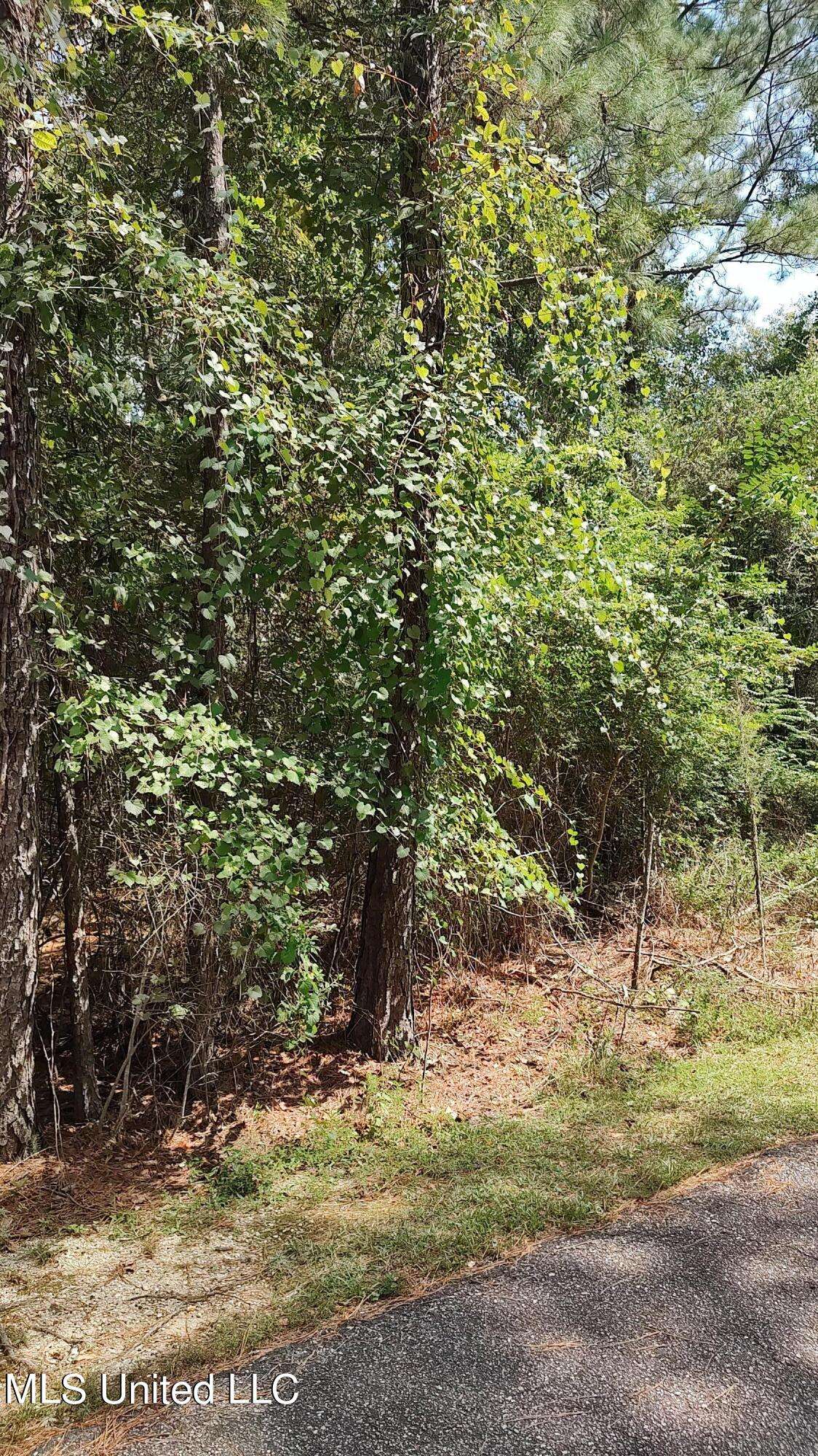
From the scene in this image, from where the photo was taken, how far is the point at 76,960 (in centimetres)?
416

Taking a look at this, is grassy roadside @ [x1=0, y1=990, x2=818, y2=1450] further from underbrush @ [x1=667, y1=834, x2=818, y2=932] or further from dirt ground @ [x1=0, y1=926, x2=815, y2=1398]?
underbrush @ [x1=667, y1=834, x2=818, y2=932]

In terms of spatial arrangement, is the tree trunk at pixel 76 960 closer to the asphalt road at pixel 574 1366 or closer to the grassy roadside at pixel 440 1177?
the grassy roadside at pixel 440 1177

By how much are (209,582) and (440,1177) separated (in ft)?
8.69

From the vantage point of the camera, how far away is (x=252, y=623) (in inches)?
195

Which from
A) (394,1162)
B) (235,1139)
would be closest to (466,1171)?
(394,1162)

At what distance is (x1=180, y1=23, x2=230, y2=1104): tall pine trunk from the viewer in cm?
394

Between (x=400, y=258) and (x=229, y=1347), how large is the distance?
4.49m

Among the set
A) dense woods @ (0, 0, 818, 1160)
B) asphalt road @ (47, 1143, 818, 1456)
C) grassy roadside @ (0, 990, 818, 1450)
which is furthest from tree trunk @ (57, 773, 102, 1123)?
asphalt road @ (47, 1143, 818, 1456)

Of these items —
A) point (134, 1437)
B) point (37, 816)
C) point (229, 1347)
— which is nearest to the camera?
point (134, 1437)

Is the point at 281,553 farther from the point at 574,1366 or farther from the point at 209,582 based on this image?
the point at 574,1366

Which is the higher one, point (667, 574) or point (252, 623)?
point (667, 574)

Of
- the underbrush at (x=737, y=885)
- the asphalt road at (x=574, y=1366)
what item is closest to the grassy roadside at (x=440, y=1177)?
the asphalt road at (x=574, y=1366)

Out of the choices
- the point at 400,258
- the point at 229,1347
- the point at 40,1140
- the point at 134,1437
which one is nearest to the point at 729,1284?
the point at 229,1347

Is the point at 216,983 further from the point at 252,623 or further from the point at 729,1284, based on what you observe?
the point at 729,1284
